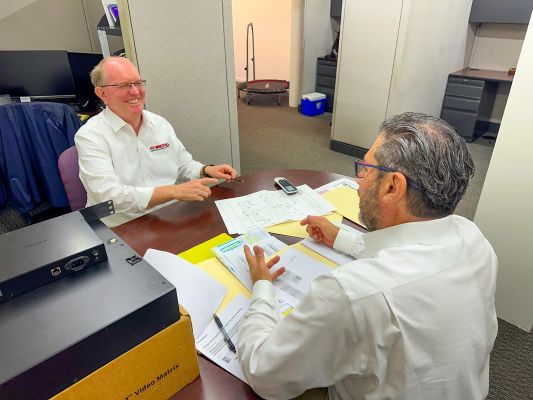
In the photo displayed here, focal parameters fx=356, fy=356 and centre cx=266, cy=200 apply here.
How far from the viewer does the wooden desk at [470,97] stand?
394 cm

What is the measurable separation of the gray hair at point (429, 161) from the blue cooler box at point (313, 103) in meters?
4.71

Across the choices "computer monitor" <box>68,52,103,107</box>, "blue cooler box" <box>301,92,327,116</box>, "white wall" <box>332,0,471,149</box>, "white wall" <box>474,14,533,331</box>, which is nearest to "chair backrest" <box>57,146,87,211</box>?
"computer monitor" <box>68,52,103,107</box>

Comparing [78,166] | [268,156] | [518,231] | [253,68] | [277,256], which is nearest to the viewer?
[277,256]

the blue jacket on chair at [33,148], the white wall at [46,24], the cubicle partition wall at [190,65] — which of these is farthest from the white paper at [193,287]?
the white wall at [46,24]

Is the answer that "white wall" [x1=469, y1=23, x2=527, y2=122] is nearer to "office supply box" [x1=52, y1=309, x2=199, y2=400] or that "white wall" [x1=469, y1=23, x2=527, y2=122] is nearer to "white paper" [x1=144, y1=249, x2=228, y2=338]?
"white paper" [x1=144, y1=249, x2=228, y2=338]

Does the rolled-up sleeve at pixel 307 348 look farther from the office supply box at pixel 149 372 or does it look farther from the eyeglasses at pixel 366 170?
the eyeglasses at pixel 366 170

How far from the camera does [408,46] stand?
127 inches

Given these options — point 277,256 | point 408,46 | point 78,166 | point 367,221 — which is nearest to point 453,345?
point 367,221

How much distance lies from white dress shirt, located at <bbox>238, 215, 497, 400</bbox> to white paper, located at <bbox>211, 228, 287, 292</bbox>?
0.29 meters

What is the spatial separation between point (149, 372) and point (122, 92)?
124 cm

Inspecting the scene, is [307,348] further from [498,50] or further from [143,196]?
[498,50]

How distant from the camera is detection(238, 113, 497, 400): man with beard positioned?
2.09 feet

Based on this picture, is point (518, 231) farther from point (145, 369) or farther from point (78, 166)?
point (78, 166)

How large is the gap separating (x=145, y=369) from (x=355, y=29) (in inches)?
141
